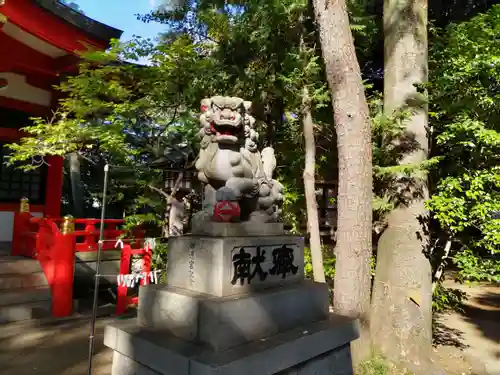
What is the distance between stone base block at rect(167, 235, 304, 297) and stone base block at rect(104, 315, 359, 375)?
0.40m

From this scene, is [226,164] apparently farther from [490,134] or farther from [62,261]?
[62,261]

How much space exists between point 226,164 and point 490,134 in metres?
3.77

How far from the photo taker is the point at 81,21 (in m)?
7.31

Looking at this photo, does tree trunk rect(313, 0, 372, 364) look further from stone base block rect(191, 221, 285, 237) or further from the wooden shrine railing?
the wooden shrine railing

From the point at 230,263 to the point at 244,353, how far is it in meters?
0.62

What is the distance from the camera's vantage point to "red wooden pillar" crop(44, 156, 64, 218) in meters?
8.72

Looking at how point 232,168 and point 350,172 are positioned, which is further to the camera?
point 350,172

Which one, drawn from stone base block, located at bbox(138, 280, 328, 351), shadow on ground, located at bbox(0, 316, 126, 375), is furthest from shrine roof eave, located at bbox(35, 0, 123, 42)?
stone base block, located at bbox(138, 280, 328, 351)

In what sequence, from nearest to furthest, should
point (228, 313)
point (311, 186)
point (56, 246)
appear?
point (228, 313)
point (311, 186)
point (56, 246)

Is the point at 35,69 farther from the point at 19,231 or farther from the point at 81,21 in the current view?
the point at 19,231

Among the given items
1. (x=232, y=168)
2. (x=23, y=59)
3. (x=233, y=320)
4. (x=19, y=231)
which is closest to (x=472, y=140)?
(x=232, y=168)

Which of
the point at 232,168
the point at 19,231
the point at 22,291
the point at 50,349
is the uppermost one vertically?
the point at 232,168

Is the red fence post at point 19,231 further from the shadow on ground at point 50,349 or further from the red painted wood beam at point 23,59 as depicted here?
the red painted wood beam at point 23,59

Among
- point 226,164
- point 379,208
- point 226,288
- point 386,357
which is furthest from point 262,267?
point 386,357
